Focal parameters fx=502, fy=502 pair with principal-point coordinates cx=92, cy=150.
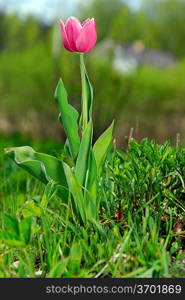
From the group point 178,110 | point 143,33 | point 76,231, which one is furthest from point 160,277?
point 143,33

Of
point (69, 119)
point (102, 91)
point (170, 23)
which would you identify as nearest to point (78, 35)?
point (69, 119)

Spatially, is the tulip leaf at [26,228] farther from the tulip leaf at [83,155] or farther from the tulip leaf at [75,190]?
the tulip leaf at [83,155]

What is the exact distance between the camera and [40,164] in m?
2.21

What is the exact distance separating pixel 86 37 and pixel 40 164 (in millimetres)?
617

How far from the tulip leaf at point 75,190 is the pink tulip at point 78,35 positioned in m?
0.56

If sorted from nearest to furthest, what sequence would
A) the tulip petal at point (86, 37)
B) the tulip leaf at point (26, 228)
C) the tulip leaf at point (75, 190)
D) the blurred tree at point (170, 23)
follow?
the tulip leaf at point (26, 228), the tulip leaf at point (75, 190), the tulip petal at point (86, 37), the blurred tree at point (170, 23)

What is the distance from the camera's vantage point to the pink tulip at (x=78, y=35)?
2.29 metres

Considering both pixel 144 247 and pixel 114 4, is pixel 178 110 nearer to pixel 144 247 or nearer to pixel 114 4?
pixel 144 247

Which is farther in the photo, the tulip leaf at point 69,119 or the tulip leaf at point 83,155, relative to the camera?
the tulip leaf at point 69,119

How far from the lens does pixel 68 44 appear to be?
2.32 m

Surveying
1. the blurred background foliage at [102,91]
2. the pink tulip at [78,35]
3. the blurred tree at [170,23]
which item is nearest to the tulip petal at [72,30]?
the pink tulip at [78,35]

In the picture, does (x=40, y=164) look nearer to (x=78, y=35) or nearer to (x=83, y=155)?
(x=83, y=155)

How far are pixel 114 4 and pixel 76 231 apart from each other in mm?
47912

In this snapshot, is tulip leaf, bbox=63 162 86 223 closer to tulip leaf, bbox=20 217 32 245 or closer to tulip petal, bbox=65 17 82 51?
tulip leaf, bbox=20 217 32 245
